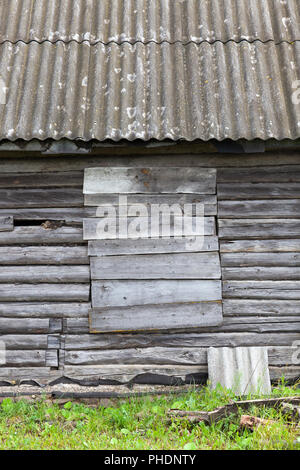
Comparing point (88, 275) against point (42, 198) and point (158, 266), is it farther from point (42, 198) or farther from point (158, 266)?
point (42, 198)

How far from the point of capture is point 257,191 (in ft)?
17.7

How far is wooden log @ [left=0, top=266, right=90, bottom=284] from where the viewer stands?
5.36 metres

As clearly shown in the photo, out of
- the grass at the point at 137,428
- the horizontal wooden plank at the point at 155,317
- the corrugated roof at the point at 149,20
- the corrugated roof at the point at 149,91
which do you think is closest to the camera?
the grass at the point at 137,428

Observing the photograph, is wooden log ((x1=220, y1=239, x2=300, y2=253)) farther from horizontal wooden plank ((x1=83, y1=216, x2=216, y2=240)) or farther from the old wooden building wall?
horizontal wooden plank ((x1=83, y1=216, x2=216, y2=240))

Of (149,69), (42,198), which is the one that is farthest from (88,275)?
(149,69)

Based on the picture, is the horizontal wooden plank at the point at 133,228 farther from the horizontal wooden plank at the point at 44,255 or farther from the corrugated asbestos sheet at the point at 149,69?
the corrugated asbestos sheet at the point at 149,69

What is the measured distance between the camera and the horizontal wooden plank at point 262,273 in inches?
212

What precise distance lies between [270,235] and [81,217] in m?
1.99

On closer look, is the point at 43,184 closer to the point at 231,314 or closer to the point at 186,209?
the point at 186,209

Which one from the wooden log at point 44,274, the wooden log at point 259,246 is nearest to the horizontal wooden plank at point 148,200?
the wooden log at point 259,246

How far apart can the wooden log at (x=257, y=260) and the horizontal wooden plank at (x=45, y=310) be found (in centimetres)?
153

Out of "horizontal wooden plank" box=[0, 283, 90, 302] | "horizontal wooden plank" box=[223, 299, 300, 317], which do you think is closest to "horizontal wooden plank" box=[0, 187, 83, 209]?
"horizontal wooden plank" box=[0, 283, 90, 302]
